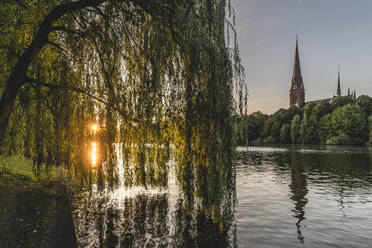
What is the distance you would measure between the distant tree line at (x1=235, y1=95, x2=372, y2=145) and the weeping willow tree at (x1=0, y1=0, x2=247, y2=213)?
2819 inches

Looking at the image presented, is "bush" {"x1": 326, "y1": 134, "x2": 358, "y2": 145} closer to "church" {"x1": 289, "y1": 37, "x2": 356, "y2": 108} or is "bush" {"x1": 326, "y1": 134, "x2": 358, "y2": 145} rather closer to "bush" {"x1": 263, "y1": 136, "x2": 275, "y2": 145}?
"bush" {"x1": 263, "y1": 136, "x2": 275, "y2": 145}

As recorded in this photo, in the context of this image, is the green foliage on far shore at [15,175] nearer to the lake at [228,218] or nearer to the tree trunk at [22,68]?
the lake at [228,218]

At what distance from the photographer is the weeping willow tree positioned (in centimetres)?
544

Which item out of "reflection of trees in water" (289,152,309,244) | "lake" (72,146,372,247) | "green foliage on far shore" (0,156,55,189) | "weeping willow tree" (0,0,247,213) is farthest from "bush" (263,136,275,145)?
"weeping willow tree" (0,0,247,213)

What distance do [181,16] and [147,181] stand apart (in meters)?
3.34

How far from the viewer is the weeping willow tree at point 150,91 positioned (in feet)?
17.9

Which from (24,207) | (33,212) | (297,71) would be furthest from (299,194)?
(297,71)

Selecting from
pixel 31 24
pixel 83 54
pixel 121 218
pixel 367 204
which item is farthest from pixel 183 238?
Answer: pixel 367 204

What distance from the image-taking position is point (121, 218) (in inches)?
476

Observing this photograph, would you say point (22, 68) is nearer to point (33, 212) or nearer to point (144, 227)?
point (33, 212)

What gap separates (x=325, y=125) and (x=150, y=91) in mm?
96816

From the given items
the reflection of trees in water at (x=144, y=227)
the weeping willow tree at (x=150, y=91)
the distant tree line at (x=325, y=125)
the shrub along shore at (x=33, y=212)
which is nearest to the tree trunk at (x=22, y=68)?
the weeping willow tree at (x=150, y=91)

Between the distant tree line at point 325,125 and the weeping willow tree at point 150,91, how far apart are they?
71612mm

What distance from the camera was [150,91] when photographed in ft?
18.2
